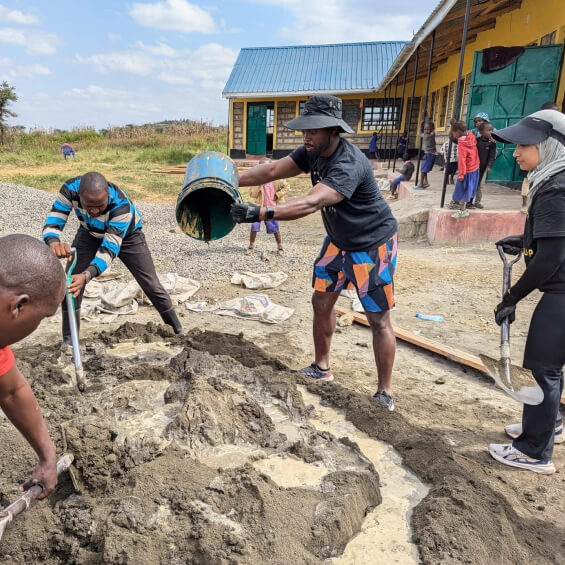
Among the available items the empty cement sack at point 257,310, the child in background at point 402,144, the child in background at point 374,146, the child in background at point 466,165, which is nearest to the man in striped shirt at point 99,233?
the empty cement sack at point 257,310

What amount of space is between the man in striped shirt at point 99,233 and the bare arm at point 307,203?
153cm

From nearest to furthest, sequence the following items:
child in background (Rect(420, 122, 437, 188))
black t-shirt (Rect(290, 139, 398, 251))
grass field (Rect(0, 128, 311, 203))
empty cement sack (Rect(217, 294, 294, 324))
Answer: black t-shirt (Rect(290, 139, 398, 251))
empty cement sack (Rect(217, 294, 294, 324))
child in background (Rect(420, 122, 437, 188))
grass field (Rect(0, 128, 311, 203))

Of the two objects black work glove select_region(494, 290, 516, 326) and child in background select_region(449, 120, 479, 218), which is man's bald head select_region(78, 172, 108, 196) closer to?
black work glove select_region(494, 290, 516, 326)

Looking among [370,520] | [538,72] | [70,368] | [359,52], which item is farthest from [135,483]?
[359,52]

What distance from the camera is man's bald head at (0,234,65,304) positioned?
4.73ft

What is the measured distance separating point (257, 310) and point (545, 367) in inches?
127

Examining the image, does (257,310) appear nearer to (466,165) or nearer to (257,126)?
(466,165)

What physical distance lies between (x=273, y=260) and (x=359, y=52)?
1927 centimetres

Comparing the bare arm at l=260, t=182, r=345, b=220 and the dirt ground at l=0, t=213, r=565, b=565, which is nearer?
the dirt ground at l=0, t=213, r=565, b=565

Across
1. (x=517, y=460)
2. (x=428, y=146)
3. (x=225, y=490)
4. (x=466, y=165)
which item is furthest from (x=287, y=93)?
(x=225, y=490)

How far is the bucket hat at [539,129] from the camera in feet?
8.14

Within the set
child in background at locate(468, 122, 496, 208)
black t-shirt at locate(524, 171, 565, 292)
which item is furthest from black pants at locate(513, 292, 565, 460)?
child in background at locate(468, 122, 496, 208)

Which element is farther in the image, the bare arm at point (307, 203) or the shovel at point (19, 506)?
the bare arm at point (307, 203)

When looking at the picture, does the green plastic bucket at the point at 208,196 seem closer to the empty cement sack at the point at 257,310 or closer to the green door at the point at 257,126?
the empty cement sack at the point at 257,310
